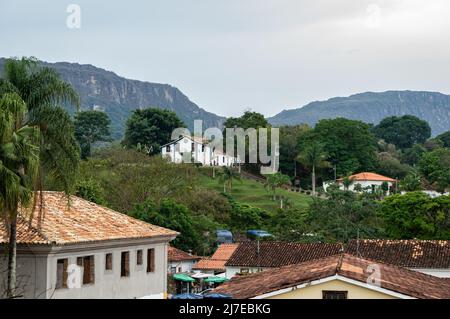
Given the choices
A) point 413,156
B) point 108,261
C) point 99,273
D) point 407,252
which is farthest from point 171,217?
point 413,156

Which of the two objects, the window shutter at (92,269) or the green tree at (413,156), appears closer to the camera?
the window shutter at (92,269)

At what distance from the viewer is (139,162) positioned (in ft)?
233

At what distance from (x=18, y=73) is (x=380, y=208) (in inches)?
1945

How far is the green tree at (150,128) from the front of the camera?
111938mm

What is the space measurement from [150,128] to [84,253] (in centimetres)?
8499

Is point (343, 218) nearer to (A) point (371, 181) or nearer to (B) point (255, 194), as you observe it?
(B) point (255, 194)

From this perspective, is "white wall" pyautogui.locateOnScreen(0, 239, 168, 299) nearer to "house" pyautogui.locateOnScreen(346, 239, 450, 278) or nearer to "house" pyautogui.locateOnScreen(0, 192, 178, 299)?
"house" pyautogui.locateOnScreen(0, 192, 178, 299)

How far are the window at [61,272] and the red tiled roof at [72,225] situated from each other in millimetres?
726

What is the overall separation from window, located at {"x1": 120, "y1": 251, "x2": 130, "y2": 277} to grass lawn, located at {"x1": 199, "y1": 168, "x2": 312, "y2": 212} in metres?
60.2

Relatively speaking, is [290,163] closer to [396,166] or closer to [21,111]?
[396,166]

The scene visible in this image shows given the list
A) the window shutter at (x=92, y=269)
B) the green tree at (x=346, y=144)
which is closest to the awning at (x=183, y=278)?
the window shutter at (x=92, y=269)

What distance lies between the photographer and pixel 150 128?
368 feet

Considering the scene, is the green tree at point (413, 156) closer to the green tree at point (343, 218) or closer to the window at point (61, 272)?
the green tree at point (343, 218)

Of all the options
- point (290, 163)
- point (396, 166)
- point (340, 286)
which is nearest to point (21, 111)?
point (340, 286)
